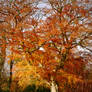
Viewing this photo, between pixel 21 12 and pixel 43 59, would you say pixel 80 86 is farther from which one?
pixel 21 12

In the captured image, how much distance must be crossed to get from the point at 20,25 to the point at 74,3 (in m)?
3.23

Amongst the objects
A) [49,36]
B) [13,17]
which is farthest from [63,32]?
[13,17]

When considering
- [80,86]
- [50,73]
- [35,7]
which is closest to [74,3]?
[35,7]

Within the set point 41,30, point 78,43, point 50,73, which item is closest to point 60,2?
point 41,30

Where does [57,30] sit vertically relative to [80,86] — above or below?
above

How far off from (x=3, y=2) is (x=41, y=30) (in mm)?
2952

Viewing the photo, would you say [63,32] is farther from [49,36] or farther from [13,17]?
[13,17]

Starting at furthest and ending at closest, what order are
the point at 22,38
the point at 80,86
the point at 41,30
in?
1. the point at 80,86
2. the point at 41,30
3. the point at 22,38

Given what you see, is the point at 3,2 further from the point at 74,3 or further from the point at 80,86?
the point at 80,86

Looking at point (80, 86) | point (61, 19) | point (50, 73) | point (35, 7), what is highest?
point (35, 7)

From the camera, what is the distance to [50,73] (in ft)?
26.7

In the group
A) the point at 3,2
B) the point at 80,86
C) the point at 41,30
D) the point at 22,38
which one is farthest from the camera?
the point at 80,86

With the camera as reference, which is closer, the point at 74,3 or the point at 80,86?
the point at 74,3

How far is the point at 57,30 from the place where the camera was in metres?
7.79
